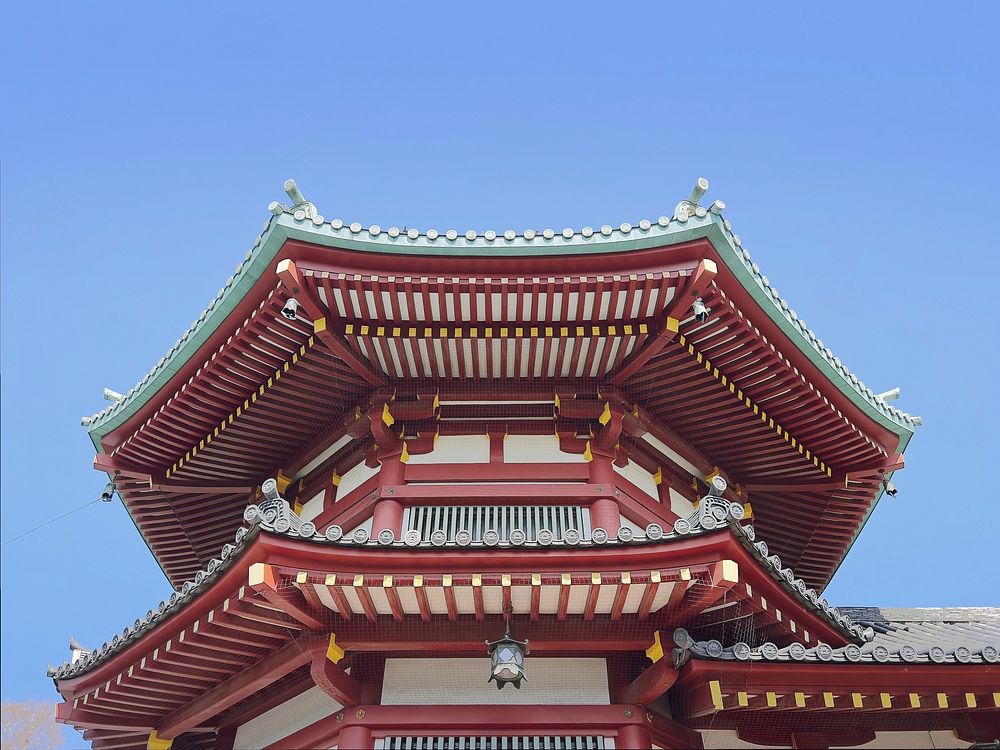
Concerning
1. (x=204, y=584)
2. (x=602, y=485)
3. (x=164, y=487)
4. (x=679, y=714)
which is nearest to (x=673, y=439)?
(x=602, y=485)

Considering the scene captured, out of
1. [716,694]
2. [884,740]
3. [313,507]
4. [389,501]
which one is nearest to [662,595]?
[716,694]

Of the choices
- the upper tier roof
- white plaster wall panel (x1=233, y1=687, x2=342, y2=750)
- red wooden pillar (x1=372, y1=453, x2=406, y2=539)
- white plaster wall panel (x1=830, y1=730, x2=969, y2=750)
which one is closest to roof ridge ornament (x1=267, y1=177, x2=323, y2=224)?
the upper tier roof

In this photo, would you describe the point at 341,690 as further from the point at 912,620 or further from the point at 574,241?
the point at 912,620

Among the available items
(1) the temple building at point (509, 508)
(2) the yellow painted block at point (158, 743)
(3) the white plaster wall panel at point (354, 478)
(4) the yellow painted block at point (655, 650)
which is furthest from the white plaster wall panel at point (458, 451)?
(2) the yellow painted block at point (158, 743)

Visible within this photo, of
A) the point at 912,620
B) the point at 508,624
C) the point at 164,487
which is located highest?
the point at 164,487

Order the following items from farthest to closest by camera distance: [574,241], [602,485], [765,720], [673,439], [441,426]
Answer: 1. [673,439]
2. [441,426]
3. [602,485]
4. [574,241]
5. [765,720]

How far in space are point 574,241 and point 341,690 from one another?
5695mm

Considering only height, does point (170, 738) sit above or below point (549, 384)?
below

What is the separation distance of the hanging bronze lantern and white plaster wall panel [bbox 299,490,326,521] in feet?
15.2

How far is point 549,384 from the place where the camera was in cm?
1156

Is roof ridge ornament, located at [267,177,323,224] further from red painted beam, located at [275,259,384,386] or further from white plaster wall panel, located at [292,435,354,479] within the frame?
white plaster wall panel, located at [292,435,354,479]

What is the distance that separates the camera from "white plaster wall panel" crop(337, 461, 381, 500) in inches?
454

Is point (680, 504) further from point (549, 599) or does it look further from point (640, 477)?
point (549, 599)

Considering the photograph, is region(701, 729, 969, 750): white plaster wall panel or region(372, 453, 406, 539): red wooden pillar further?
region(372, 453, 406, 539): red wooden pillar
